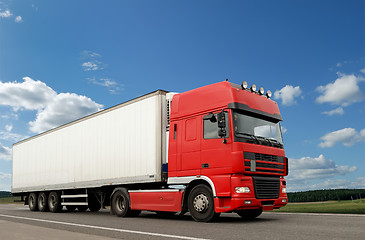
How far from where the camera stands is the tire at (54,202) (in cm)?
1708

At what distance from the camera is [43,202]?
18281 millimetres

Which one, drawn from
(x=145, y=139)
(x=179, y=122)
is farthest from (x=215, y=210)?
(x=145, y=139)

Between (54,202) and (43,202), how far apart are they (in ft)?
4.52

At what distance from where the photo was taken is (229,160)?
363 inches

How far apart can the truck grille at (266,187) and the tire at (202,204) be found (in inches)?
48.4

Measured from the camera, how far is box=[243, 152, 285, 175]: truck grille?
9.26 m

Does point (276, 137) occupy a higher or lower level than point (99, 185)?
higher

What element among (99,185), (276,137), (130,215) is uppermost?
(276,137)

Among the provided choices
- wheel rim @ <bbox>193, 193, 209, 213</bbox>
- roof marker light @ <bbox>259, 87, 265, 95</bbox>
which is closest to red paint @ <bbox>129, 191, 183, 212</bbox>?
wheel rim @ <bbox>193, 193, 209, 213</bbox>

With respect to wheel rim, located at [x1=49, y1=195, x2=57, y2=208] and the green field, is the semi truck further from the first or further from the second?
the green field

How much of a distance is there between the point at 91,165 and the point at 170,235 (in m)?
8.10

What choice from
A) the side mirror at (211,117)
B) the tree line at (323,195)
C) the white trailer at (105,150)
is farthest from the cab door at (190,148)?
the tree line at (323,195)

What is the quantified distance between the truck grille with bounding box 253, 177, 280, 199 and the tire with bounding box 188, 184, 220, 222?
4.03ft

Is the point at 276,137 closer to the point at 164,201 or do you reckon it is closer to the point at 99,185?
the point at 164,201
